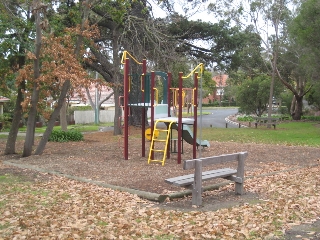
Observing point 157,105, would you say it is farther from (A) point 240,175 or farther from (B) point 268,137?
(B) point 268,137

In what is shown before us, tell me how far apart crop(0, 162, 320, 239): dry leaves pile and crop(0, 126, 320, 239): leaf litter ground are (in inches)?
0.5

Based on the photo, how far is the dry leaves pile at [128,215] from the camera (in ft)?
18.8

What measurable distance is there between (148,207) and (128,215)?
2.12 feet

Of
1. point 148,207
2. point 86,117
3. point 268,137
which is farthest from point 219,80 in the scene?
point 148,207

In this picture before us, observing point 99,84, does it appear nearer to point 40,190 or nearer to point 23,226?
point 40,190

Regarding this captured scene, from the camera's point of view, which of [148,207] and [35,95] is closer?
[148,207]

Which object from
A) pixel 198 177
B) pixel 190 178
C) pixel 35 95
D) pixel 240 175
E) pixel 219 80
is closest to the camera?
pixel 198 177

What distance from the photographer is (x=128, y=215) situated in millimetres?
6684

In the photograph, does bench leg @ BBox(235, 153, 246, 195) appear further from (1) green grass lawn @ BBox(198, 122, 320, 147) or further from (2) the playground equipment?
(1) green grass lawn @ BBox(198, 122, 320, 147)

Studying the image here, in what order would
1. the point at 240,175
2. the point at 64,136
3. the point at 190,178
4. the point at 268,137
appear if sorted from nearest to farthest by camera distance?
A: the point at 190,178 < the point at 240,175 < the point at 64,136 < the point at 268,137

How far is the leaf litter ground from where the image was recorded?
582 centimetres

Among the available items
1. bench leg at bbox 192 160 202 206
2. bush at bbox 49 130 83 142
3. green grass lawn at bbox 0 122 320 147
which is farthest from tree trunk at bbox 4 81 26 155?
green grass lawn at bbox 0 122 320 147

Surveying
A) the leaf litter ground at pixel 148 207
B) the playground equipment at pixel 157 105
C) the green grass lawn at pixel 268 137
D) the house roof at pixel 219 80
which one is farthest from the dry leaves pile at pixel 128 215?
the house roof at pixel 219 80

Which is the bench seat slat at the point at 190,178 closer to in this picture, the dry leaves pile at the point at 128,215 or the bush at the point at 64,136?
the dry leaves pile at the point at 128,215
